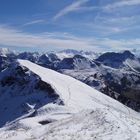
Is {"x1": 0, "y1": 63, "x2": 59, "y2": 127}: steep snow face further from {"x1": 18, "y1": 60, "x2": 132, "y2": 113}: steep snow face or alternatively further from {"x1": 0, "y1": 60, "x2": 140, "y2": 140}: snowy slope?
{"x1": 0, "y1": 60, "x2": 140, "y2": 140}: snowy slope

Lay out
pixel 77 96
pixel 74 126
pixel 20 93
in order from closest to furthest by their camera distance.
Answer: pixel 74 126 → pixel 77 96 → pixel 20 93

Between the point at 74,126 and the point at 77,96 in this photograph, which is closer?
the point at 74,126

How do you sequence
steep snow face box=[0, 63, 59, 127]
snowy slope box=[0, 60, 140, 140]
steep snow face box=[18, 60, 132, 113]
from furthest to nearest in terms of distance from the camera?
steep snow face box=[0, 63, 59, 127], steep snow face box=[18, 60, 132, 113], snowy slope box=[0, 60, 140, 140]

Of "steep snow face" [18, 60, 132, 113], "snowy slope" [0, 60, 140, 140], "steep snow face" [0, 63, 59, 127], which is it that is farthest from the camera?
"steep snow face" [0, 63, 59, 127]

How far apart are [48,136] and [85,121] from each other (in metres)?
10.3

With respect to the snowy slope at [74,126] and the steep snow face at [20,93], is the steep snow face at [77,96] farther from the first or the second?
the snowy slope at [74,126]

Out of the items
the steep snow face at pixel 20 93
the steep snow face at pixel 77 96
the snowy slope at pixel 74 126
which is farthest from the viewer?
the steep snow face at pixel 20 93

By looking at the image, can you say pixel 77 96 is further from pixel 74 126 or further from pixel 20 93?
pixel 74 126

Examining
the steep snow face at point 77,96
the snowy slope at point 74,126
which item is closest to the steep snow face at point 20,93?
the steep snow face at point 77,96

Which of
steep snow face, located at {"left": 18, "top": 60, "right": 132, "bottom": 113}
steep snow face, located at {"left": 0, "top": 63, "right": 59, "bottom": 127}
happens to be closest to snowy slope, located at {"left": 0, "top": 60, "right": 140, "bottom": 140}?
steep snow face, located at {"left": 18, "top": 60, "right": 132, "bottom": 113}

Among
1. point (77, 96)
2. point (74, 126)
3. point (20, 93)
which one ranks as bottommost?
point (20, 93)

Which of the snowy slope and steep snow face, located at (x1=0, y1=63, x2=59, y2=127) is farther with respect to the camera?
steep snow face, located at (x1=0, y1=63, x2=59, y2=127)

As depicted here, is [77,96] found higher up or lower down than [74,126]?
lower down

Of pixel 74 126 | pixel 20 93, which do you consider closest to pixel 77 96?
pixel 20 93
